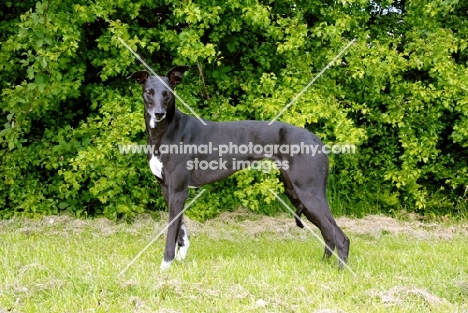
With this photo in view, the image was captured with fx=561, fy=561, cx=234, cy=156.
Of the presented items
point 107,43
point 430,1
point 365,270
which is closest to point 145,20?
point 107,43

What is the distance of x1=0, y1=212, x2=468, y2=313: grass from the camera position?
349 cm

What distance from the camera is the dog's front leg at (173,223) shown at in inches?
175

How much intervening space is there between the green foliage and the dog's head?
1.86m

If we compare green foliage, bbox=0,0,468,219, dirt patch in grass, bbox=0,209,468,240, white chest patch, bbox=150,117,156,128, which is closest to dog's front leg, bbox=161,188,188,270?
white chest patch, bbox=150,117,156,128

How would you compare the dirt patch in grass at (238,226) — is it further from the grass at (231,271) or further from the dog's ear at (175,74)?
the dog's ear at (175,74)

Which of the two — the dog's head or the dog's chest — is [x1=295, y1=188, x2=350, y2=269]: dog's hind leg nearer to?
the dog's chest

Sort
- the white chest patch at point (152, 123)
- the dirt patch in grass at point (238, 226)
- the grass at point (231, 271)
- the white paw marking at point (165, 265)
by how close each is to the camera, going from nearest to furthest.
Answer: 1. the grass at point (231, 271)
2. the white paw marking at point (165, 265)
3. the white chest patch at point (152, 123)
4. the dirt patch in grass at point (238, 226)

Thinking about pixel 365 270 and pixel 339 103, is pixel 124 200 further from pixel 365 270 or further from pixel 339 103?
pixel 365 270

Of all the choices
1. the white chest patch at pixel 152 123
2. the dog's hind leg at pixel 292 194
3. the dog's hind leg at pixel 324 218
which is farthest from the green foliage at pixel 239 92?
the dog's hind leg at pixel 324 218

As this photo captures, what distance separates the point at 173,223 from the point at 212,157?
70 cm

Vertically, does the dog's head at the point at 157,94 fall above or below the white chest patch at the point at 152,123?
above

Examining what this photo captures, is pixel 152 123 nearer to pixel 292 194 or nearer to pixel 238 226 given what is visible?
pixel 292 194

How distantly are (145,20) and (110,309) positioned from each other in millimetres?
4687

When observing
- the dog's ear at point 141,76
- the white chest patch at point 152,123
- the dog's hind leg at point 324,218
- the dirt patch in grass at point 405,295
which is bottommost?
the dirt patch in grass at point 405,295
